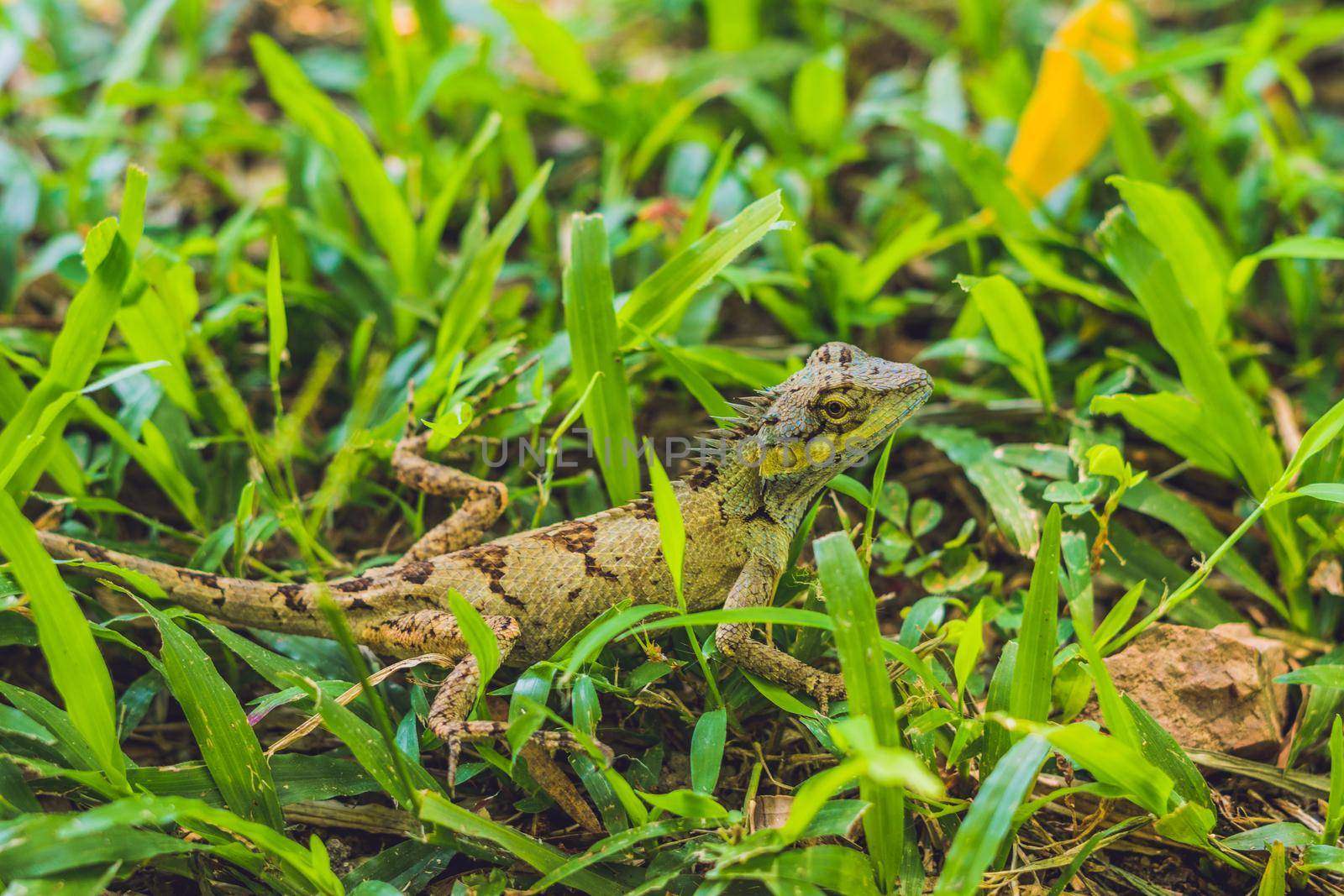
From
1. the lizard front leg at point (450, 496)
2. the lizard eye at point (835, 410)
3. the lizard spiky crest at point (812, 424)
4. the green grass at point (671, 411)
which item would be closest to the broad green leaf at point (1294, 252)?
the green grass at point (671, 411)

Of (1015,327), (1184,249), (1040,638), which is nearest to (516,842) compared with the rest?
(1040,638)

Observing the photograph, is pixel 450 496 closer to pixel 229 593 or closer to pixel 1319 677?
pixel 229 593

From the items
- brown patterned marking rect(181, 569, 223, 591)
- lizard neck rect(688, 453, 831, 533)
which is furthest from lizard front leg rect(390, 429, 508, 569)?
lizard neck rect(688, 453, 831, 533)

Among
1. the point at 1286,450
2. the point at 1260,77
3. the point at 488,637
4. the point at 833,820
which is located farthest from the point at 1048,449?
the point at 1260,77

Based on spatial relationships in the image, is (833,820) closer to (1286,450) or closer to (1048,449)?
(1048,449)

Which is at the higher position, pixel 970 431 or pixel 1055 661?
pixel 970 431

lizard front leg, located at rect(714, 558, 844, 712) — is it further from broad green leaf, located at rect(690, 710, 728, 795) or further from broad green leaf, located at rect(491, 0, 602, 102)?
broad green leaf, located at rect(491, 0, 602, 102)

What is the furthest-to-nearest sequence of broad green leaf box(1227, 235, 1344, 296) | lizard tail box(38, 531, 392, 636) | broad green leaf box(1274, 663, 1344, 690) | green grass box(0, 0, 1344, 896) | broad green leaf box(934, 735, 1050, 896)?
broad green leaf box(1227, 235, 1344, 296) → lizard tail box(38, 531, 392, 636) → broad green leaf box(1274, 663, 1344, 690) → green grass box(0, 0, 1344, 896) → broad green leaf box(934, 735, 1050, 896)
